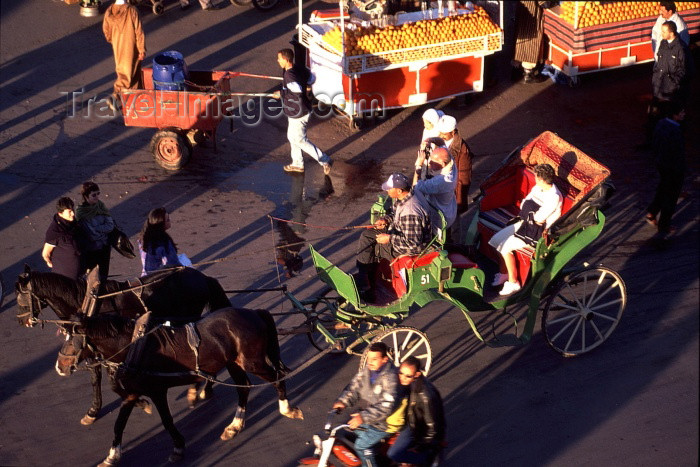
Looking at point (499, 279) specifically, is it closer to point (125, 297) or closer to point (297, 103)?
point (125, 297)

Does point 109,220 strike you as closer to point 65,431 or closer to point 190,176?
point 65,431

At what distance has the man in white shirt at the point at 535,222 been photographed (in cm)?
912

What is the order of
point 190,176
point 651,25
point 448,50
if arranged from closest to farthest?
point 190,176 → point 448,50 → point 651,25

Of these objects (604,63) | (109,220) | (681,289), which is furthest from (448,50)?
Result: (109,220)

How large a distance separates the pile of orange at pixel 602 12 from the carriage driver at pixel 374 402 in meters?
8.97

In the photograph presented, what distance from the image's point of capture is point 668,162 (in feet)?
36.3

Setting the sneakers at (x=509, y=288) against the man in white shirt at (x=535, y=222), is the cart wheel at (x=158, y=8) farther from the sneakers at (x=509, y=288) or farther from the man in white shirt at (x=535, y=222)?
the sneakers at (x=509, y=288)

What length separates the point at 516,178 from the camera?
10.5m

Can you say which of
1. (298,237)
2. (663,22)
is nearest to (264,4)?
(663,22)

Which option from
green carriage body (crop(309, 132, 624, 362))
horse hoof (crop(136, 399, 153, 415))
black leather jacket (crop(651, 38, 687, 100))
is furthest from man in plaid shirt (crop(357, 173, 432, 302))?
black leather jacket (crop(651, 38, 687, 100))

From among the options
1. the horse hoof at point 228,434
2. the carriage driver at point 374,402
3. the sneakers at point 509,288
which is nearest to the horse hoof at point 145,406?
the horse hoof at point 228,434

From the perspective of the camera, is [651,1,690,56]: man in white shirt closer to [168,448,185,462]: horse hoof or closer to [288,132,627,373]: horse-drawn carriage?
[288,132,627,373]: horse-drawn carriage

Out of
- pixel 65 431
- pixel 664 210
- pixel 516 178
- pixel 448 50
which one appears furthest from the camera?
pixel 448 50

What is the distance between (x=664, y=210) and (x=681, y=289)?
3.64 ft
